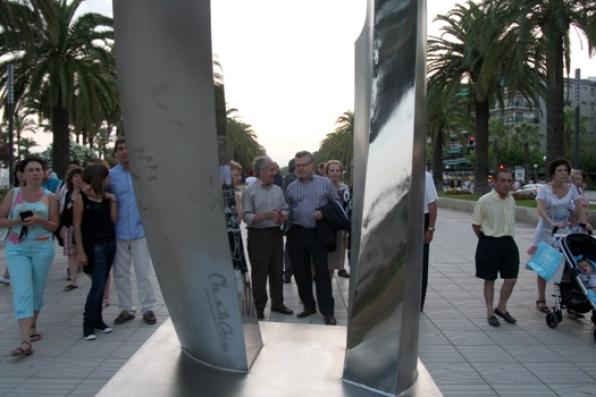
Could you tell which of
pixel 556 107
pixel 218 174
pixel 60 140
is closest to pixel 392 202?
pixel 218 174

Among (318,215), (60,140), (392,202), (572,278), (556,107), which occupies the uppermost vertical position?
(556,107)

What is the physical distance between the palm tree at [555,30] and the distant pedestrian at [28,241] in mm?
13453

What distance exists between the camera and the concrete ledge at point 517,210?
677 inches

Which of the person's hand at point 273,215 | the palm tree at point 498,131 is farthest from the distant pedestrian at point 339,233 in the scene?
the palm tree at point 498,131

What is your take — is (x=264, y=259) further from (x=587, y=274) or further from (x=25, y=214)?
(x=587, y=274)

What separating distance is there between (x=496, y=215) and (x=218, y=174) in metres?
3.97

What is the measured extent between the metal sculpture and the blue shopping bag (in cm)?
349

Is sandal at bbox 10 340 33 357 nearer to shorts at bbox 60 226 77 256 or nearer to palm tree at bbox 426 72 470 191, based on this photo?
shorts at bbox 60 226 77 256

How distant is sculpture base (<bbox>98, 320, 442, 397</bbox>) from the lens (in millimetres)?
2947

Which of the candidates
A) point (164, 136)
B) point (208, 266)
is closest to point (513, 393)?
point (208, 266)

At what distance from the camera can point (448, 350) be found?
5355 millimetres

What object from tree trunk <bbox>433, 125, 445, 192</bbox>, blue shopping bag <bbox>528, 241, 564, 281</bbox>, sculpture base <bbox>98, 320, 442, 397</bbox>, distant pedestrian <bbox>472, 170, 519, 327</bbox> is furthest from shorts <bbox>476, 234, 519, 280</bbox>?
tree trunk <bbox>433, 125, 445, 192</bbox>

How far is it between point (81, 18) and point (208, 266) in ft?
56.6
